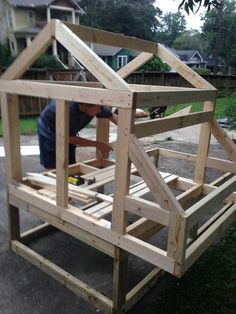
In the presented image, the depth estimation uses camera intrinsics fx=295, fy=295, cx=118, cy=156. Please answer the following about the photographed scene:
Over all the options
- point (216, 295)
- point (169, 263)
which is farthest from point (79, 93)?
point (216, 295)

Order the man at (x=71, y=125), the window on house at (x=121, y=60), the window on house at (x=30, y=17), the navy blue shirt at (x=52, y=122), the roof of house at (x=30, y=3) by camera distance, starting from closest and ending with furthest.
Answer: the man at (x=71, y=125) < the navy blue shirt at (x=52, y=122) < the roof of house at (x=30, y=3) < the window on house at (x=30, y=17) < the window on house at (x=121, y=60)

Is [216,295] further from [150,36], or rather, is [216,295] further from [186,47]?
[186,47]

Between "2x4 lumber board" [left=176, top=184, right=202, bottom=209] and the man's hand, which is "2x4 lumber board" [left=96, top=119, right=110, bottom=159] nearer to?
the man's hand

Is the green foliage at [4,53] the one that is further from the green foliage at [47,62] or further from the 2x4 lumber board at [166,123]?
the 2x4 lumber board at [166,123]

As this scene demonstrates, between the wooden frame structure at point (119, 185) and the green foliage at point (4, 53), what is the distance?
56.7 feet

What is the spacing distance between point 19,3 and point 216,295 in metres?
28.3

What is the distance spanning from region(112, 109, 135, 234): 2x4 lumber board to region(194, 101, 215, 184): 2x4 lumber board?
116cm

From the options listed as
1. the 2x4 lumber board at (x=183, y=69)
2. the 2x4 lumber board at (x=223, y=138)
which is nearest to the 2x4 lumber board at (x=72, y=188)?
the 2x4 lumber board at (x=223, y=138)

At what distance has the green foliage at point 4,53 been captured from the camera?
713 inches

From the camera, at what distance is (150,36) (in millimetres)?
42625

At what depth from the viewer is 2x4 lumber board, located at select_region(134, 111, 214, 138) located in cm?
192

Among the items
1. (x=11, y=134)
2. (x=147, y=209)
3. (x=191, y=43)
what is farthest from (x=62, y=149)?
(x=191, y=43)

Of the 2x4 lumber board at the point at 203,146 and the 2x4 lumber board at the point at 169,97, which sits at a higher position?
the 2x4 lumber board at the point at 169,97

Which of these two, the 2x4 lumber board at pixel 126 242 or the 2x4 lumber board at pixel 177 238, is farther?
the 2x4 lumber board at pixel 126 242
